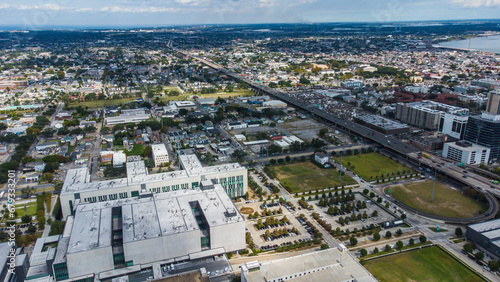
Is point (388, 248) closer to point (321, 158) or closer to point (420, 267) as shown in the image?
point (420, 267)

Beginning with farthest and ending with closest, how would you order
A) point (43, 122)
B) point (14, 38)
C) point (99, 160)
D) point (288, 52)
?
point (14, 38)
point (288, 52)
point (43, 122)
point (99, 160)

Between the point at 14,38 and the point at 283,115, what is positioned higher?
the point at 14,38

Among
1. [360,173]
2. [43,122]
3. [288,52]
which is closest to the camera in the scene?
[360,173]

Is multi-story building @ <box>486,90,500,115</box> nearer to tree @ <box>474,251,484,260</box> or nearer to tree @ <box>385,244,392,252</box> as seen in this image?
tree @ <box>474,251,484,260</box>

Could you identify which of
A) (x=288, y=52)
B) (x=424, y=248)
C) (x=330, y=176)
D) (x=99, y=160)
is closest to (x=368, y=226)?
(x=424, y=248)

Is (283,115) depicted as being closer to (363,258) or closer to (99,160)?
(99,160)

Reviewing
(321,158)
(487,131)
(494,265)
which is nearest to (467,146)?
(487,131)

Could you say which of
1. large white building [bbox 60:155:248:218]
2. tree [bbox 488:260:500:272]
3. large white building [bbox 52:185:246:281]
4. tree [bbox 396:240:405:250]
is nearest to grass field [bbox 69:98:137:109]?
large white building [bbox 60:155:248:218]
